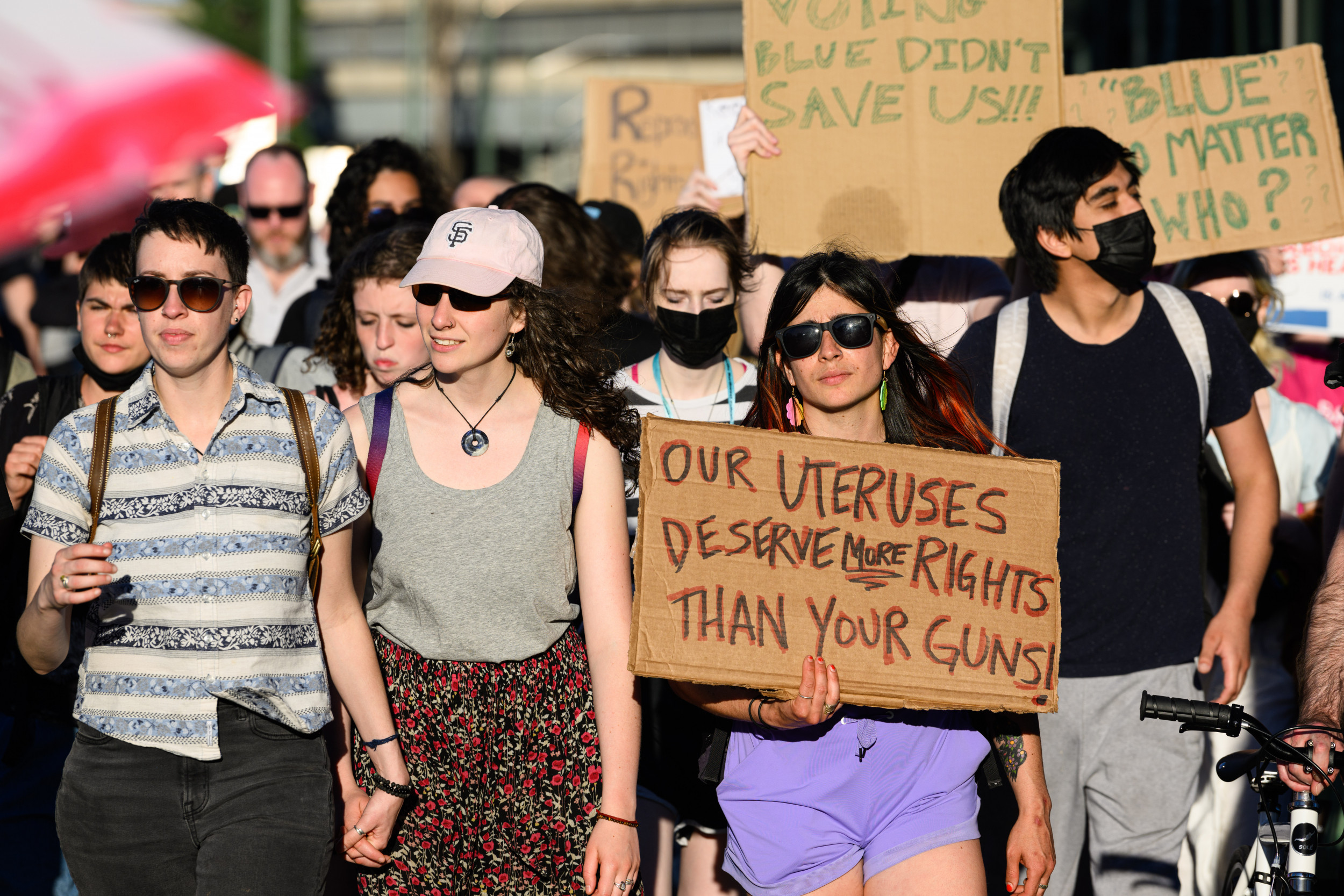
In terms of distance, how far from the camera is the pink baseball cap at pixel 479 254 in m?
3.57

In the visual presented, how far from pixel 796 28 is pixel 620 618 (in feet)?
8.22

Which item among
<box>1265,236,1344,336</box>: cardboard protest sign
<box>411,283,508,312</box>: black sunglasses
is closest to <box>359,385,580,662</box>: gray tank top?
<box>411,283,508,312</box>: black sunglasses

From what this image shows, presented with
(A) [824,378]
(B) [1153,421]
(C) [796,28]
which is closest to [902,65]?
(C) [796,28]

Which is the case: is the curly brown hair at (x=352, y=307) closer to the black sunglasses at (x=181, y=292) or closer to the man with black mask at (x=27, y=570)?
the man with black mask at (x=27, y=570)

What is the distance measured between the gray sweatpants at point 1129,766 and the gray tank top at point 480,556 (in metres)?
1.68

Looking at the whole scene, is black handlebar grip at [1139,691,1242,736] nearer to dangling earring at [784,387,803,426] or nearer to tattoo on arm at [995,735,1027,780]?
tattoo on arm at [995,735,1027,780]

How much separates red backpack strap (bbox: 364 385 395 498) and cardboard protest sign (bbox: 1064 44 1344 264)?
9.27ft

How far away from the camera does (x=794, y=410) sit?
3.66 metres

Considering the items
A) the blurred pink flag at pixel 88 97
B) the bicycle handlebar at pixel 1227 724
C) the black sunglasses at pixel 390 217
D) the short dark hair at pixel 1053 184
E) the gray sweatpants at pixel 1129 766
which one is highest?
the blurred pink flag at pixel 88 97

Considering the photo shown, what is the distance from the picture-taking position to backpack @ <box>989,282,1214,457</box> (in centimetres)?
423

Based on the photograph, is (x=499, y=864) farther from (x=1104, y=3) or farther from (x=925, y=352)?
(x=1104, y=3)

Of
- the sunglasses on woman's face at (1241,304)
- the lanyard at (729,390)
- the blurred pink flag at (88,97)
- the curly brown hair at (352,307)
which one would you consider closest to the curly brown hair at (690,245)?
the lanyard at (729,390)

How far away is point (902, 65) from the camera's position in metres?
4.97

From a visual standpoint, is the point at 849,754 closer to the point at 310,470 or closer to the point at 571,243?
the point at 310,470
